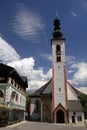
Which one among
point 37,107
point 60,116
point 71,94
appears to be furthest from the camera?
point 37,107

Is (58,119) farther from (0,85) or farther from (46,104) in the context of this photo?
(0,85)

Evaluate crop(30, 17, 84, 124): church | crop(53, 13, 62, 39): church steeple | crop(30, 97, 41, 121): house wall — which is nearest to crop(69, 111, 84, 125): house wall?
Result: crop(30, 17, 84, 124): church

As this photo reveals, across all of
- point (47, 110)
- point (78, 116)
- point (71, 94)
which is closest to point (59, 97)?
point (47, 110)

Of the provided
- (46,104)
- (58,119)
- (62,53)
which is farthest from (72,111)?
(62,53)

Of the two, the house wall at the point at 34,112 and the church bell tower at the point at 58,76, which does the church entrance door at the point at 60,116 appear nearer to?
the church bell tower at the point at 58,76

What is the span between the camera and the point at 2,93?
1270 inches

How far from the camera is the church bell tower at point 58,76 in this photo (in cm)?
4697

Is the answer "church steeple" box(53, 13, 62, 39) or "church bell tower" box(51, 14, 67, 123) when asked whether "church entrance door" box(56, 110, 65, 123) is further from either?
"church steeple" box(53, 13, 62, 39)

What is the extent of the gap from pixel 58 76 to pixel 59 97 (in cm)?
519

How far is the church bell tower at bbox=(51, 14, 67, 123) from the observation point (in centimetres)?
4697

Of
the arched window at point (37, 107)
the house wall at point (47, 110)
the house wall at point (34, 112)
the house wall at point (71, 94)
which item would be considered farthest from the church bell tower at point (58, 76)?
the arched window at point (37, 107)

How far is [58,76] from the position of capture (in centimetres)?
4938

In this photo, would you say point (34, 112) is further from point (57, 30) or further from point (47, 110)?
point (57, 30)

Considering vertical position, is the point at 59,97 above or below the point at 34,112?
above
